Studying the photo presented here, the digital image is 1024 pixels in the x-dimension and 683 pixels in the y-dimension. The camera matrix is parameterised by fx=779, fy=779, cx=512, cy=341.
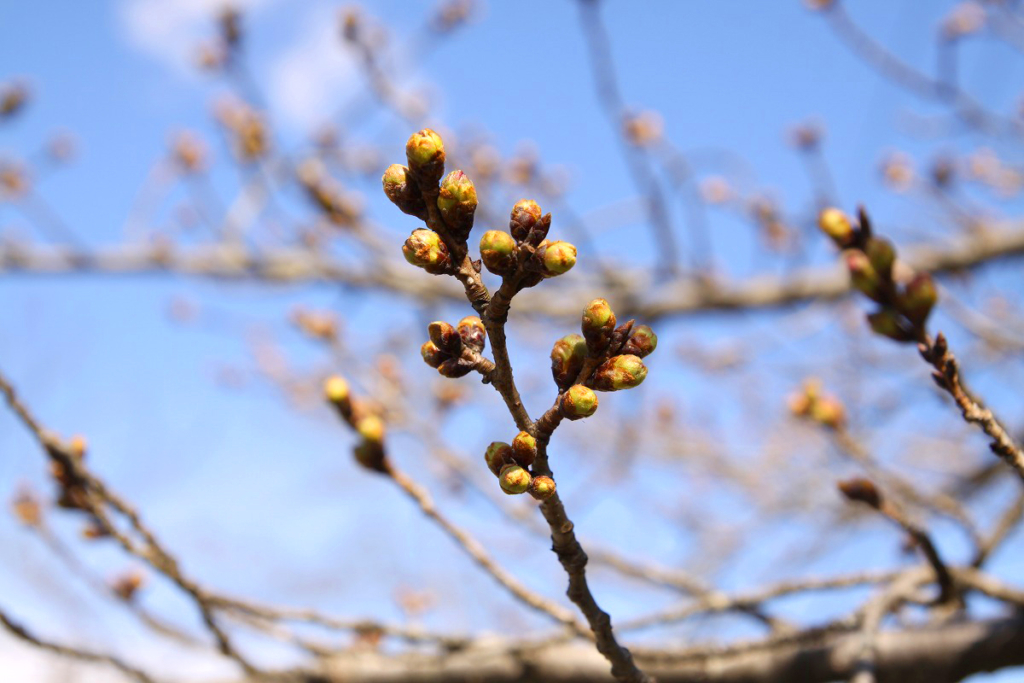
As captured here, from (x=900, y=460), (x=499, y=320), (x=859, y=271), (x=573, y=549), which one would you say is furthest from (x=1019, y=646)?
(x=900, y=460)

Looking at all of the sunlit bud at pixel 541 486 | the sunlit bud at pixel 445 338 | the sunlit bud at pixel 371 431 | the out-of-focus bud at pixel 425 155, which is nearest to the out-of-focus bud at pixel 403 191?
the out-of-focus bud at pixel 425 155

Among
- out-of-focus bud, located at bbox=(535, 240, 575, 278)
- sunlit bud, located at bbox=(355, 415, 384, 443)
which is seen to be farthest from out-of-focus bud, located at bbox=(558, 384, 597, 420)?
sunlit bud, located at bbox=(355, 415, 384, 443)

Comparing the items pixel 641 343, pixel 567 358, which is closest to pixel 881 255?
pixel 641 343

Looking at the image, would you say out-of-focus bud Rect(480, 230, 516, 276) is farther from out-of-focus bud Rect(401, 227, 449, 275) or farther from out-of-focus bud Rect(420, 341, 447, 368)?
out-of-focus bud Rect(420, 341, 447, 368)

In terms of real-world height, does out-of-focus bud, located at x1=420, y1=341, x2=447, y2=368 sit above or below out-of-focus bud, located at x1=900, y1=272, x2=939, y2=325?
below

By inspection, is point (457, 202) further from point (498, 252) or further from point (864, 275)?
point (864, 275)

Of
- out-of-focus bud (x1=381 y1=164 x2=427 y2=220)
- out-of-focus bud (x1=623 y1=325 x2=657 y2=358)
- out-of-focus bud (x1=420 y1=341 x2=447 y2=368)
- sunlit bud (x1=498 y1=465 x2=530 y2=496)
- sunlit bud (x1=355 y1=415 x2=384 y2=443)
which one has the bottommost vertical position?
sunlit bud (x1=498 y1=465 x2=530 y2=496)

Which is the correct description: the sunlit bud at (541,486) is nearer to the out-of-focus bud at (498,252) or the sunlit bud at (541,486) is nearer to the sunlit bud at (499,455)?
the sunlit bud at (499,455)
